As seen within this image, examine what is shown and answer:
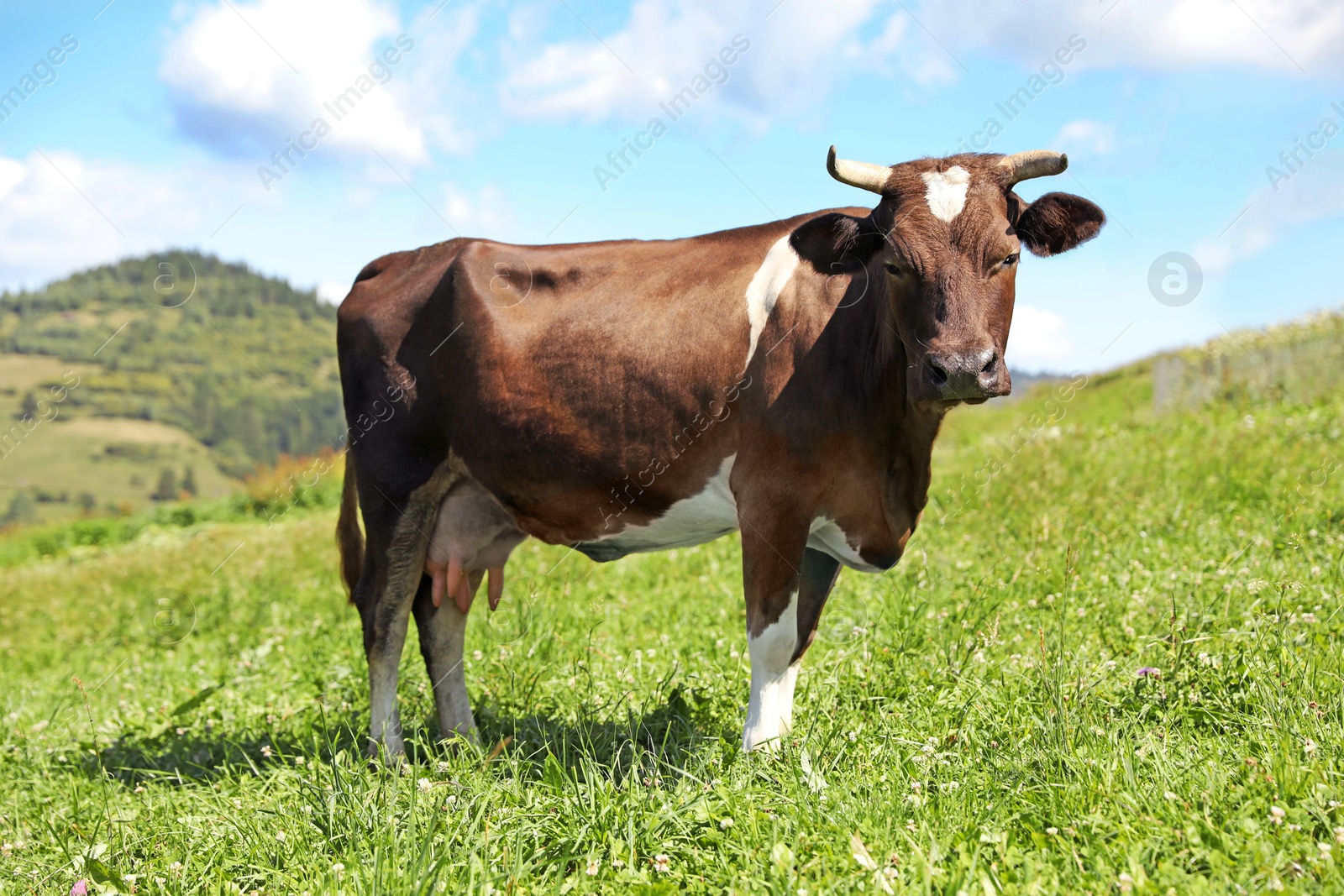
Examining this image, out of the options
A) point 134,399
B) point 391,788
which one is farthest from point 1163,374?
point 134,399

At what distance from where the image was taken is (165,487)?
127 metres

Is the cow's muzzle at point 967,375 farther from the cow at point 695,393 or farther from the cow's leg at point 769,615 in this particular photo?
the cow's leg at point 769,615

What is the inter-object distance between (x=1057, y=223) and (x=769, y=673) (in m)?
2.31

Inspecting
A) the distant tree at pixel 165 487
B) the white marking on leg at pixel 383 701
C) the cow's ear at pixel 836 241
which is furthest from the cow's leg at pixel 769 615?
the distant tree at pixel 165 487

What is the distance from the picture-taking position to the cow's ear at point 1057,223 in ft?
13.5

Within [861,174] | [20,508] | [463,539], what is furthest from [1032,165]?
[20,508]

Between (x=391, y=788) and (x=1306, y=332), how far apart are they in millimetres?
18641

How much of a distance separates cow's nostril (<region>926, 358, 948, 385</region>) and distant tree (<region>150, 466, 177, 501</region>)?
13329 centimetres

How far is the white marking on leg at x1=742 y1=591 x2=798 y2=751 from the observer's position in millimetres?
4125

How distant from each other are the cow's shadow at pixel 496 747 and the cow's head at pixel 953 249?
178cm

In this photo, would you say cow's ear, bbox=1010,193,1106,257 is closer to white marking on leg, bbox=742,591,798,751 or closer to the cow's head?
the cow's head

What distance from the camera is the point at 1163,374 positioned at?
65.4 feet

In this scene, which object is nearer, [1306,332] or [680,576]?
[680,576]

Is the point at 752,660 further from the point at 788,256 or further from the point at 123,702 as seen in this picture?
the point at 123,702
